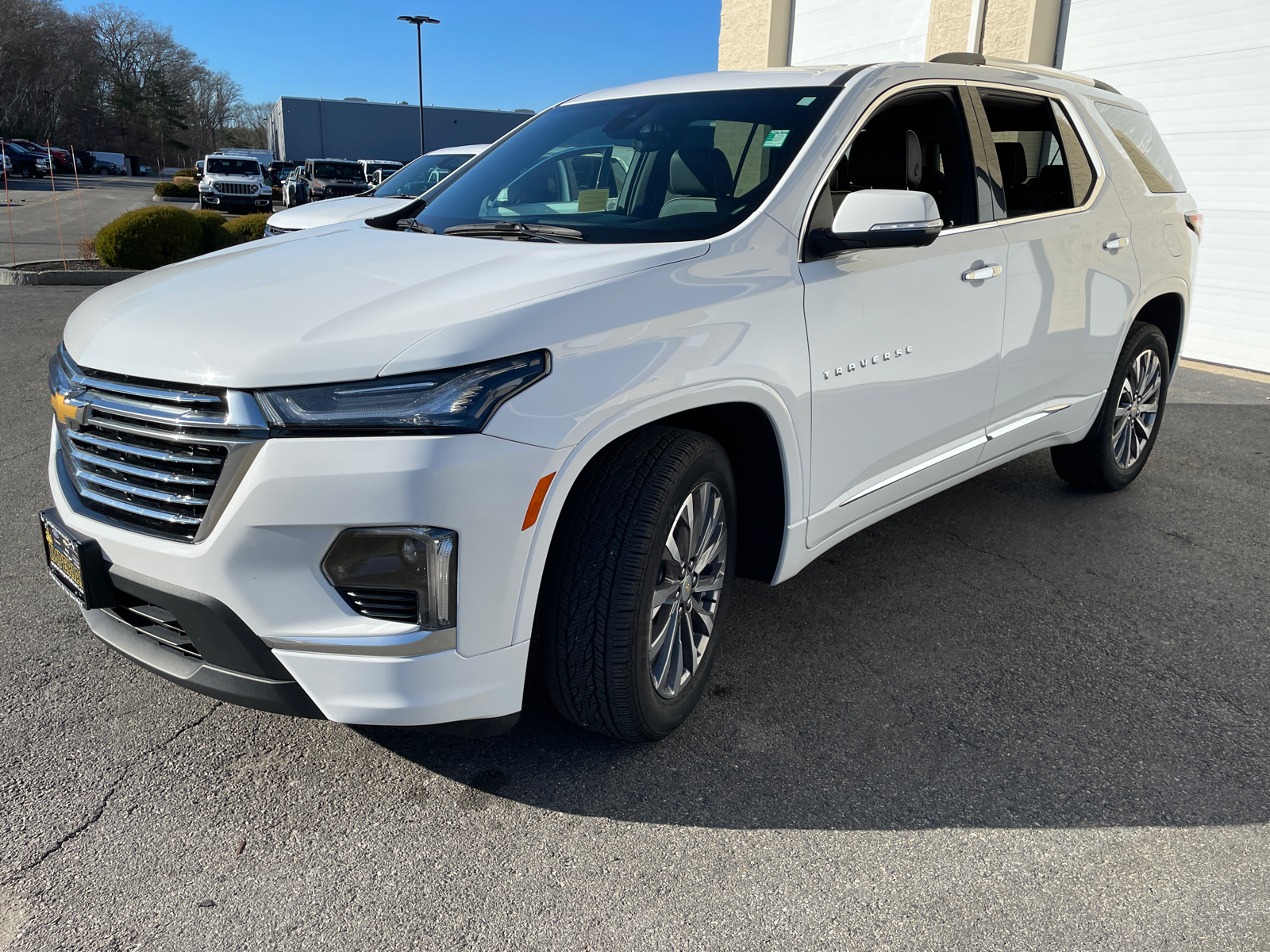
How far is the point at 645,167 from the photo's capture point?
3215 millimetres

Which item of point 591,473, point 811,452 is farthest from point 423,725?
point 811,452

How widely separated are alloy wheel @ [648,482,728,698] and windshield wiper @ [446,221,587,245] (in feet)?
2.74

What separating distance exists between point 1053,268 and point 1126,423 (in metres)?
1.40

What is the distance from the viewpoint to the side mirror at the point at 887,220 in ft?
8.73

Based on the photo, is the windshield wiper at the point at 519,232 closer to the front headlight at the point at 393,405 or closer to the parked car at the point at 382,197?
the front headlight at the point at 393,405

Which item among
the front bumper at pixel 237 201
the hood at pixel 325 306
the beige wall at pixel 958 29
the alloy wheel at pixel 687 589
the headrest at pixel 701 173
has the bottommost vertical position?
the alloy wheel at pixel 687 589

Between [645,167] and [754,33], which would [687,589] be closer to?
[645,167]

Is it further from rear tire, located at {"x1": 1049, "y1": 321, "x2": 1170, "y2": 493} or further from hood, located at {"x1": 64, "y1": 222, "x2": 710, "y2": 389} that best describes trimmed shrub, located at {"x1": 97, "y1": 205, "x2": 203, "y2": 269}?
rear tire, located at {"x1": 1049, "y1": 321, "x2": 1170, "y2": 493}

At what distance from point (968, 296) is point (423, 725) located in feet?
7.60

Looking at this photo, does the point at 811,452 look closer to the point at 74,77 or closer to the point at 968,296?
the point at 968,296

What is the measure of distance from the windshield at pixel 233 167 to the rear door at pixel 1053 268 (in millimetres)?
31816

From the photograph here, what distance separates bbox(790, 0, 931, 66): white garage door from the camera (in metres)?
12.6

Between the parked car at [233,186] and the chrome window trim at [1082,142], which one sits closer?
the chrome window trim at [1082,142]

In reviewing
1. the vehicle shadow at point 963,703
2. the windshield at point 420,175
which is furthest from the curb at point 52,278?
the vehicle shadow at point 963,703
